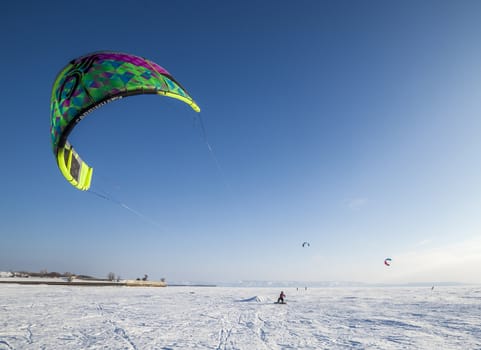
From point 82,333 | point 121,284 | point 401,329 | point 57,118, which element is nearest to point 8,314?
point 82,333

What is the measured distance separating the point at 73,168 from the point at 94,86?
2.12m

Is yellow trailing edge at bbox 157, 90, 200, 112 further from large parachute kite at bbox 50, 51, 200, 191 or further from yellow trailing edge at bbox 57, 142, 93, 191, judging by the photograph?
yellow trailing edge at bbox 57, 142, 93, 191

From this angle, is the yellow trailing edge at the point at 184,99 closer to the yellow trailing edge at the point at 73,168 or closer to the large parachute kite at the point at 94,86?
the large parachute kite at the point at 94,86

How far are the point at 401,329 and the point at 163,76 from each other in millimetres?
11340

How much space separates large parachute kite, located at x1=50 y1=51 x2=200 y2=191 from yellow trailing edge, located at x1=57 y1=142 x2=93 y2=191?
96 millimetres

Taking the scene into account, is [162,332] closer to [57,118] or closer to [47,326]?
[47,326]

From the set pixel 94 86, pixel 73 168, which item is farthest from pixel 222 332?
pixel 94 86

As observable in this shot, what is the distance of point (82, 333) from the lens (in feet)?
26.4

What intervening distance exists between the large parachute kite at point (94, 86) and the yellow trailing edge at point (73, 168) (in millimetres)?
96

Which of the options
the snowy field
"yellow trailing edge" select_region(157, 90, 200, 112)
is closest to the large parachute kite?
"yellow trailing edge" select_region(157, 90, 200, 112)

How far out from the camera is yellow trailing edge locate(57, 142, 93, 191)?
211 inches

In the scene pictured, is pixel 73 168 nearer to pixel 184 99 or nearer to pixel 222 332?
pixel 184 99

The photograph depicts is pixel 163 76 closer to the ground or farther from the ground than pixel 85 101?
farther from the ground

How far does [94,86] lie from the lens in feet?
15.5
